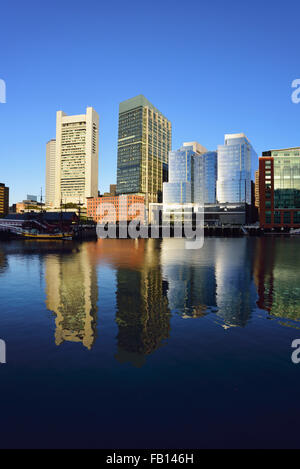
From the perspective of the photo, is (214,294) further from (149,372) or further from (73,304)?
Result: (149,372)

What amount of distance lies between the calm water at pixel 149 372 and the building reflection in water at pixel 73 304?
9cm

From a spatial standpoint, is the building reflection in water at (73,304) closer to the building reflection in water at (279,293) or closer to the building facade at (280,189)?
the building reflection in water at (279,293)

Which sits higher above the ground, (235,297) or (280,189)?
(280,189)

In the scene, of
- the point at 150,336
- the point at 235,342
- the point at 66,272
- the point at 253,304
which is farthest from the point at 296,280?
the point at 66,272

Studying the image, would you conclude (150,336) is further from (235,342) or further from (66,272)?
(66,272)

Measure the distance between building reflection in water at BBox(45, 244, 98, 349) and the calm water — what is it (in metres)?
0.09

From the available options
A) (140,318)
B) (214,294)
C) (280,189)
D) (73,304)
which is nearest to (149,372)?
(140,318)

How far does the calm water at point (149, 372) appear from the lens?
22.5ft

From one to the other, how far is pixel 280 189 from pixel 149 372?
170523 mm

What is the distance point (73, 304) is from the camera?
1778 centimetres

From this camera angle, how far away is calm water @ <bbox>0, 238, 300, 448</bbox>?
6.87 meters

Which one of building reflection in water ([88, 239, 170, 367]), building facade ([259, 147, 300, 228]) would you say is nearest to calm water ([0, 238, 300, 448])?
building reflection in water ([88, 239, 170, 367])

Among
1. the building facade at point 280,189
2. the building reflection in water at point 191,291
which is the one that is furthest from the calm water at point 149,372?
the building facade at point 280,189
